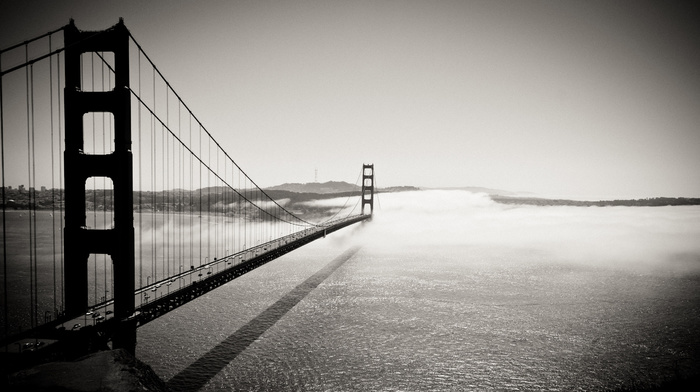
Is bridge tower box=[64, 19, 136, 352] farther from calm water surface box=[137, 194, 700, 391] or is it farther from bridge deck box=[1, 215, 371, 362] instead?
calm water surface box=[137, 194, 700, 391]

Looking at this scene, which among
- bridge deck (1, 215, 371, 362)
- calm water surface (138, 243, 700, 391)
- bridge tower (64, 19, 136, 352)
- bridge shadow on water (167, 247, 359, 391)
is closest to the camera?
bridge deck (1, 215, 371, 362)

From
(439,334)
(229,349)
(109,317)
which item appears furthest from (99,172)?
(439,334)

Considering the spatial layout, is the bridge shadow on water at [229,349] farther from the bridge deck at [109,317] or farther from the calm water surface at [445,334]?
the bridge deck at [109,317]

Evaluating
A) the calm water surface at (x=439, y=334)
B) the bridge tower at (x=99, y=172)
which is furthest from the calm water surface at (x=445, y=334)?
the bridge tower at (x=99, y=172)

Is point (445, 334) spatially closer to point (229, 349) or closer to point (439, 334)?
point (439, 334)

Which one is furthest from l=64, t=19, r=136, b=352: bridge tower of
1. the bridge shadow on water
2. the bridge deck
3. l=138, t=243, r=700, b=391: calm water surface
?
l=138, t=243, r=700, b=391: calm water surface

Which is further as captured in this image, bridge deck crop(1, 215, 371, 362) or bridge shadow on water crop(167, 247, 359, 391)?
bridge shadow on water crop(167, 247, 359, 391)
